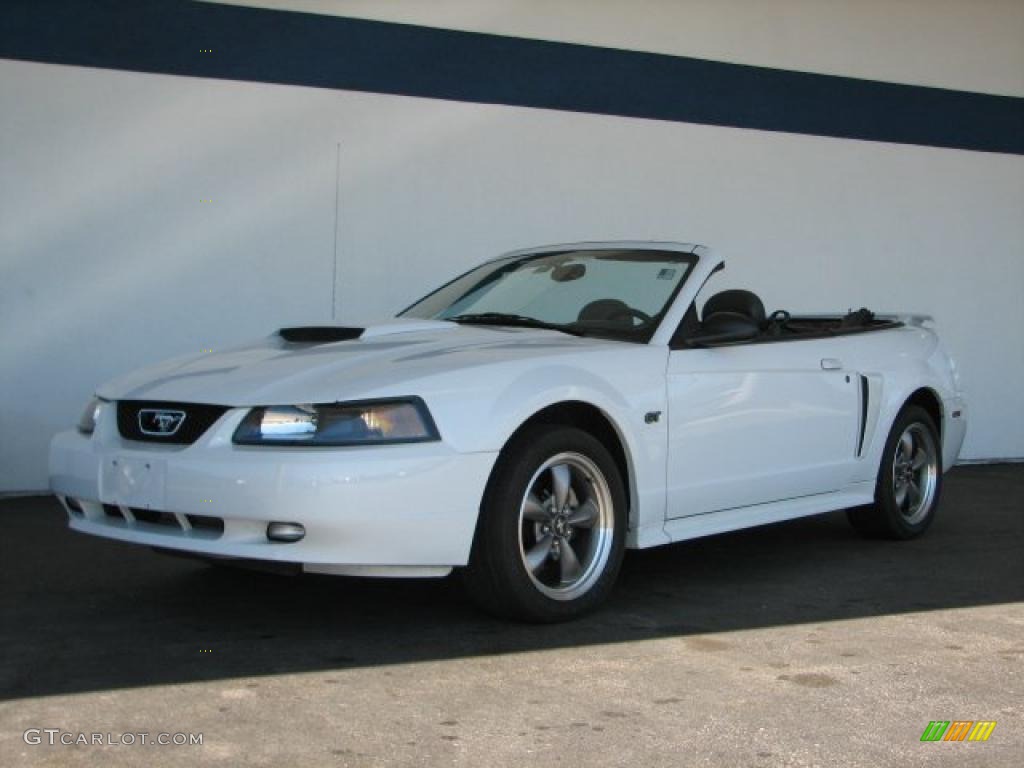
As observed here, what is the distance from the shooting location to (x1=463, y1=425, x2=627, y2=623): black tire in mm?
4609

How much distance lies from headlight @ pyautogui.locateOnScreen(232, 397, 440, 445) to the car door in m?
1.28

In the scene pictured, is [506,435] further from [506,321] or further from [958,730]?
[958,730]

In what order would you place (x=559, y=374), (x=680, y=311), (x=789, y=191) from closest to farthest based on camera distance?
(x=559, y=374)
(x=680, y=311)
(x=789, y=191)

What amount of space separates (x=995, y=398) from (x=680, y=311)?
6.61 metres

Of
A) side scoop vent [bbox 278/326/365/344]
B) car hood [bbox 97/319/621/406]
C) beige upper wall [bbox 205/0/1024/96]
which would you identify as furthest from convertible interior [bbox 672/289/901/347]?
beige upper wall [bbox 205/0/1024/96]

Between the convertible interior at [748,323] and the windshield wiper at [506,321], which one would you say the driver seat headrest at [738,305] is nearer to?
the convertible interior at [748,323]

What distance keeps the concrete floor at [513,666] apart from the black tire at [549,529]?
122 mm

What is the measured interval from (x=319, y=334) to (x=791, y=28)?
253 inches

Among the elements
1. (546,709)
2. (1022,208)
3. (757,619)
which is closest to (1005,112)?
(1022,208)

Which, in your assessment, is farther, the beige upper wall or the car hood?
the beige upper wall

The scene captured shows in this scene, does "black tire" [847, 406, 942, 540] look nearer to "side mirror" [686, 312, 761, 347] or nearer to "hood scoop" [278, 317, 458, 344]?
"side mirror" [686, 312, 761, 347]

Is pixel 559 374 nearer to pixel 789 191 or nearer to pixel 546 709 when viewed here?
pixel 546 709

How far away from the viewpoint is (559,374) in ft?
15.8

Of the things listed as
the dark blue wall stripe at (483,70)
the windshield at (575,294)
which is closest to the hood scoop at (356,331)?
the windshield at (575,294)
